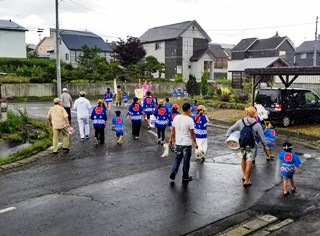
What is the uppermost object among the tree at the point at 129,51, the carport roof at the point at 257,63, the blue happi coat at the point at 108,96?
the tree at the point at 129,51

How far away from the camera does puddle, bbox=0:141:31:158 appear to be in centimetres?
1063

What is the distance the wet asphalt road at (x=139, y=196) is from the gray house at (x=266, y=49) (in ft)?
159

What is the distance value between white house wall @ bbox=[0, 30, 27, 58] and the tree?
1122cm

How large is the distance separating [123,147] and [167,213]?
5.96 meters

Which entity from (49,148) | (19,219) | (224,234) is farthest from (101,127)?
(224,234)

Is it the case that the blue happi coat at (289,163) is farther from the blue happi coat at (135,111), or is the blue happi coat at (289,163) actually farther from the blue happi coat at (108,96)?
the blue happi coat at (108,96)

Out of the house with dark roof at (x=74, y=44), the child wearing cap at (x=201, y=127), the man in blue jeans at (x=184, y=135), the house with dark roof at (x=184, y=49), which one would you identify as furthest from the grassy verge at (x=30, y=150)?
the house with dark roof at (x=184, y=49)

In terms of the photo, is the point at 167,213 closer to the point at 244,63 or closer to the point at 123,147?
the point at 123,147

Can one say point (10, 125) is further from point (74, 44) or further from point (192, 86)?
point (74, 44)

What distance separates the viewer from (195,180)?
8297 millimetres

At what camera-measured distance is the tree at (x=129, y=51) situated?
43469 mm

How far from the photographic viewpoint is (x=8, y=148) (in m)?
11.2

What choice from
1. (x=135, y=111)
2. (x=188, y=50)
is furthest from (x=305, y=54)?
(x=135, y=111)

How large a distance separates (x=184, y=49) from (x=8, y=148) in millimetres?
44320
